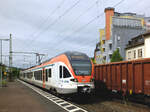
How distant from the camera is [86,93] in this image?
10414 mm

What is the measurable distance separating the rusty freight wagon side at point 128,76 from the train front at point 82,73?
1893 mm

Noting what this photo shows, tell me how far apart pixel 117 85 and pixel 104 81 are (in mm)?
1841

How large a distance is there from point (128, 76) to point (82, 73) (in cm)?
279

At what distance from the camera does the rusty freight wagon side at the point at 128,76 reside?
9.18 metres

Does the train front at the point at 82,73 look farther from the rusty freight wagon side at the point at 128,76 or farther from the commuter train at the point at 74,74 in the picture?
the rusty freight wagon side at the point at 128,76

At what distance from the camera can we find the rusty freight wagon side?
9.18 meters

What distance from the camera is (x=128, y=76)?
1045 centimetres

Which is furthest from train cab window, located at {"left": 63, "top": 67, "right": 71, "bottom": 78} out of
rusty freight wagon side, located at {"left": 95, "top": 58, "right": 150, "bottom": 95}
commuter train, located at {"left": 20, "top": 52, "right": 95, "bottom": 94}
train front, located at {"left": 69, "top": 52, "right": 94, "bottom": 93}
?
rusty freight wagon side, located at {"left": 95, "top": 58, "right": 150, "bottom": 95}

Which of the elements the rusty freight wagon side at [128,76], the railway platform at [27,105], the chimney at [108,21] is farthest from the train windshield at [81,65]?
the chimney at [108,21]

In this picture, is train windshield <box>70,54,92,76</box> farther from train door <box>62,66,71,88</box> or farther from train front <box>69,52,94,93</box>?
train door <box>62,66,71,88</box>

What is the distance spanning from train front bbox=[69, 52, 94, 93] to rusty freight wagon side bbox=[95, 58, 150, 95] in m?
A: 1.89

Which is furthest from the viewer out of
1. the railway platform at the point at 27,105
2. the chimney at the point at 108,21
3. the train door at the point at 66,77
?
the chimney at the point at 108,21

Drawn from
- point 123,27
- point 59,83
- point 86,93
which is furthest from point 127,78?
point 123,27

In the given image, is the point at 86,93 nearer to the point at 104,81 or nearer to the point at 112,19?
the point at 104,81
